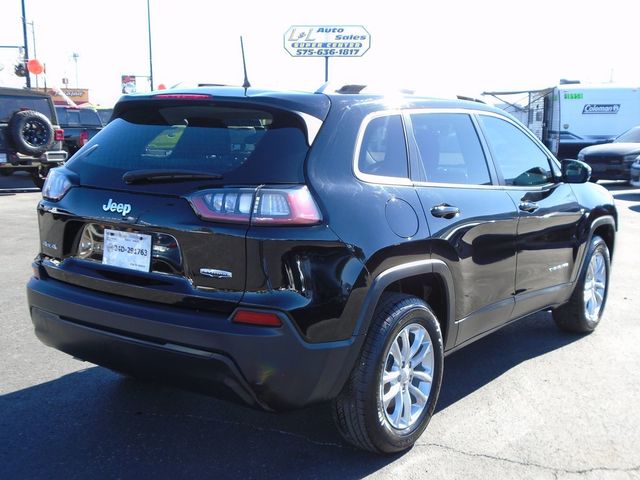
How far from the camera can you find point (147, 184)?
2982 mm

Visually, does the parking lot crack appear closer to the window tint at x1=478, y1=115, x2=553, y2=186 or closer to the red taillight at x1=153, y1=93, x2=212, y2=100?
the window tint at x1=478, y1=115, x2=553, y2=186

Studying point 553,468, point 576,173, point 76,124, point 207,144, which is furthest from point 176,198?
point 76,124

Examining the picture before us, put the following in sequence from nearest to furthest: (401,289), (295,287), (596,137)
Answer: (295,287)
(401,289)
(596,137)

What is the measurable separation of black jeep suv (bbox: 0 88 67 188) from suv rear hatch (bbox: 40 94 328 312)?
11583mm

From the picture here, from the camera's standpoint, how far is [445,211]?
3457 millimetres

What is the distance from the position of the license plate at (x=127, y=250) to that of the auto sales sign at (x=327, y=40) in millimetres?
29122

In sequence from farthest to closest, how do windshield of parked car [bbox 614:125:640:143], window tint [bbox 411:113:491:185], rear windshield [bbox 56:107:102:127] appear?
rear windshield [bbox 56:107:102:127]
windshield of parked car [bbox 614:125:640:143]
window tint [bbox 411:113:491:185]

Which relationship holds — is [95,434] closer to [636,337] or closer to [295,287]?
[295,287]

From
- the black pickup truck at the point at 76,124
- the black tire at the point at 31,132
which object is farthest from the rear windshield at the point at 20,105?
the black pickup truck at the point at 76,124

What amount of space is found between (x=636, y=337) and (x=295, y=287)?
146 inches

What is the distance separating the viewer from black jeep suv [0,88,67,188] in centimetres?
1373

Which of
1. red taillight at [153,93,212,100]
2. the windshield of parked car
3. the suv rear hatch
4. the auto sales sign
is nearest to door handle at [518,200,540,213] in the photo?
the suv rear hatch

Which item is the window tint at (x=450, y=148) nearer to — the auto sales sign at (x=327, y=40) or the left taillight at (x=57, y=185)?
the left taillight at (x=57, y=185)

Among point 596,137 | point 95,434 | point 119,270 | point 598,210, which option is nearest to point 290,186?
point 119,270
